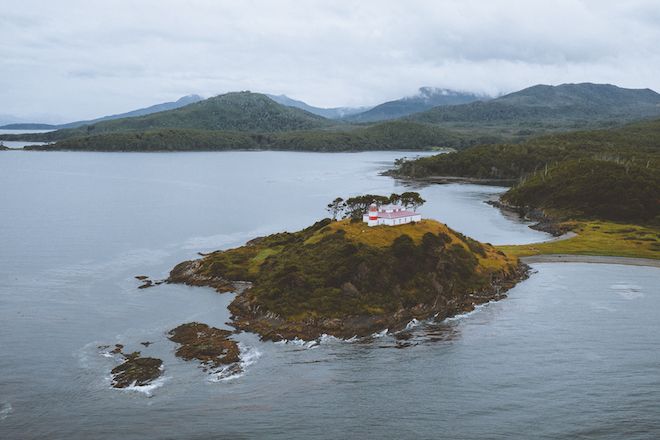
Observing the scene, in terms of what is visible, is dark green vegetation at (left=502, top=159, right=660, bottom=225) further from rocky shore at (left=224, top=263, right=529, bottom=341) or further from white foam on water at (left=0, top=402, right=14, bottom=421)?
white foam on water at (left=0, top=402, right=14, bottom=421)

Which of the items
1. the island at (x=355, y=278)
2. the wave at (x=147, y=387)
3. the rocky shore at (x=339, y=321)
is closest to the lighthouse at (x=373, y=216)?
the island at (x=355, y=278)

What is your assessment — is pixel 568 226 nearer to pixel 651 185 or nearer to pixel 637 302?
pixel 651 185

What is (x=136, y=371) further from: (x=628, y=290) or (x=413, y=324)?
(x=628, y=290)

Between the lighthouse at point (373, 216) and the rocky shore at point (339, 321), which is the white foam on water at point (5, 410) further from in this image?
the lighthouse at point (373, 216)

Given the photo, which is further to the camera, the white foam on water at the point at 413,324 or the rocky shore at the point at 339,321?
the white foam on water at the point at 413,324

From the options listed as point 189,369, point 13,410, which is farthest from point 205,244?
point 13,410

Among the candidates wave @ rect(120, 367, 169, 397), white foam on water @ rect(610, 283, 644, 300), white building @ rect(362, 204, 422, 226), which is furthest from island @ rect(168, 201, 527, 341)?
wave @ rect(120, 367, 169, 397)

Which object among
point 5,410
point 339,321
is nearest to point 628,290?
point 339,321
